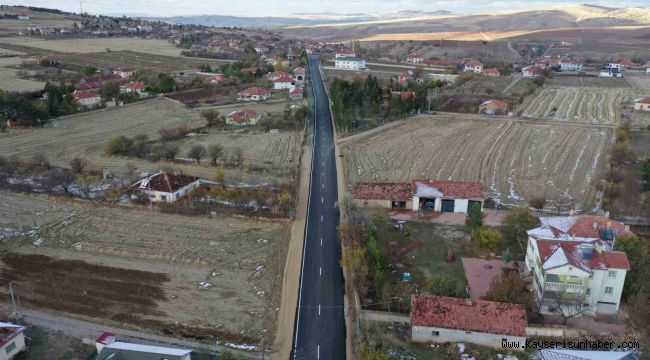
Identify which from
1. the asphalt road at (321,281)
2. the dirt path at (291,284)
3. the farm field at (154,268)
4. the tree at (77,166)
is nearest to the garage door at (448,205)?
the asphalt road at (321,281)

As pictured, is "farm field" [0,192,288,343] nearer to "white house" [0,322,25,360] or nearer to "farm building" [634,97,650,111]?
"white house" [0,322,25,360]

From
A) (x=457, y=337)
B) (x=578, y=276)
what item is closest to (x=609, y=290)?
(x=578, y=276)

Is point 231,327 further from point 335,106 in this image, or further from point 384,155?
point 335,106

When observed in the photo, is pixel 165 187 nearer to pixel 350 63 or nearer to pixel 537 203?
pixel 537 203

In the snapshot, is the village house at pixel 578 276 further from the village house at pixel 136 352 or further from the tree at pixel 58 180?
the tree at pixel 58 180

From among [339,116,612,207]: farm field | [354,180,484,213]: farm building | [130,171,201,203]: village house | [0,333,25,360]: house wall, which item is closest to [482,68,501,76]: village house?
[339,116,612,207]: farm field
